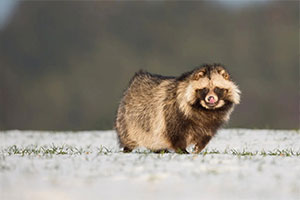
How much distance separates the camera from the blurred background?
4012cm

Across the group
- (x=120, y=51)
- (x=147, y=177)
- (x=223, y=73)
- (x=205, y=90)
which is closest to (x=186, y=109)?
(x=205, y=90)

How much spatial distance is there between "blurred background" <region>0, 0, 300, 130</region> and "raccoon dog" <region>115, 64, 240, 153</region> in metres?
26.1

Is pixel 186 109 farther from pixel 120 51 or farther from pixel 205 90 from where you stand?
pixel 120 51

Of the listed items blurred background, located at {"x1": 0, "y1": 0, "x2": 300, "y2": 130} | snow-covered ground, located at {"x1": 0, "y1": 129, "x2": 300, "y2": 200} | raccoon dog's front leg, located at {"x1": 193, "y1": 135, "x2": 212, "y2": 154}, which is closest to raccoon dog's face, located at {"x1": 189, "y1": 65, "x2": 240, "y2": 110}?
raccoon dog's front leg, located at {"x1": 193, "y1": 135, "x2": 212, "y2": 154}

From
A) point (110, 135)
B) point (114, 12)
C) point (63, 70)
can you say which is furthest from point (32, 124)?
point (110, 135)

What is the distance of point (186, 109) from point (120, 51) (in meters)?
36.2

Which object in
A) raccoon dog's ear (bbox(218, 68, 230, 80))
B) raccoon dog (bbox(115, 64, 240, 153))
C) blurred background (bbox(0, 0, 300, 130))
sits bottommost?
blurred background (bbox(0, 0, 300, 130))

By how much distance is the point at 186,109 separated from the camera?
1049cm

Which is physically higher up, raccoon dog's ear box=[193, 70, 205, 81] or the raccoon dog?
raccoon dog's ear box=[193, 70, 205, 81]

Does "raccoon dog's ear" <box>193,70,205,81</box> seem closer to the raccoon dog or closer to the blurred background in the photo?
the raccoon dog

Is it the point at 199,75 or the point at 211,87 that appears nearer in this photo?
the point at 211,87

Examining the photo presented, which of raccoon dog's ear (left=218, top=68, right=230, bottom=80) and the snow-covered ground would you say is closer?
the snow-covered ground

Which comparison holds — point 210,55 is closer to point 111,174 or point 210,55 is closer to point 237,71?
point 237,71

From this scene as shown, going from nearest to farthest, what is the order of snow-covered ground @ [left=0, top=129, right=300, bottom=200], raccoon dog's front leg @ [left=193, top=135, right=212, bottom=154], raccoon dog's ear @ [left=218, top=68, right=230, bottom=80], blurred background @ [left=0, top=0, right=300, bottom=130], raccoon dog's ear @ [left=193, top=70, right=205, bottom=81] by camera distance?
snow-covered ground @ [left=0, top=129, right=300, bottom=200]
raccoon dog's ear @ [left=193, top=70, right=205, bottom=81]
raccoon dog's ear @ [left=218, top=68, right=230, bottom=80]
raccoon dog's front leg @ [left=193, top=135, right=212, bottom=154]
blurred background @ [left=0, top=0, right=300, bottom=130]
